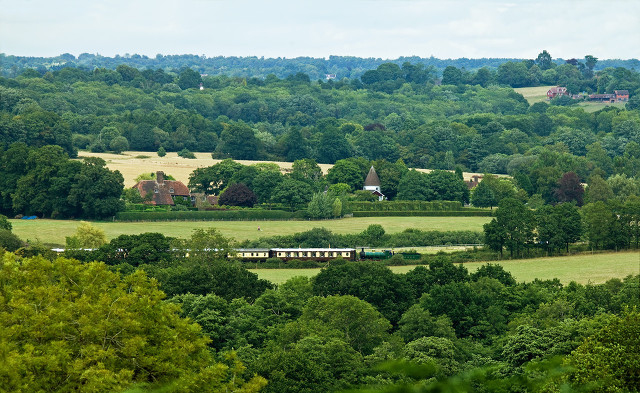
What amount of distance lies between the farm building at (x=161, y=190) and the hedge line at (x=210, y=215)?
706 cm

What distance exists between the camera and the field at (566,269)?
6588 cm

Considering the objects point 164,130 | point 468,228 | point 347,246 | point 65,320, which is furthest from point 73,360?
point 164,130

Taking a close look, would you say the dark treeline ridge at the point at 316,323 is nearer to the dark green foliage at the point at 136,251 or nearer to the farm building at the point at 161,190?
the dark green foliage at the point at 136,251

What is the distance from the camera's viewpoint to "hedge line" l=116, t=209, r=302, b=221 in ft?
297

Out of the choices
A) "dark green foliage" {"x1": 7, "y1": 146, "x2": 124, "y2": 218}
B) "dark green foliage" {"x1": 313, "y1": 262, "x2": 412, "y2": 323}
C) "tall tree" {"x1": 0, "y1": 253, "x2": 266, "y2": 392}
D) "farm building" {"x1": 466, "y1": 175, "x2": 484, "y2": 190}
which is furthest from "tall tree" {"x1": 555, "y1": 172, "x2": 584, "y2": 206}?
"tall tree" {"x1": 0, "y1": 253, "x2": 266, "y2": 392}

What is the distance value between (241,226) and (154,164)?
38.9 m

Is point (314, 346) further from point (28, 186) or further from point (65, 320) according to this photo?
point (28, 186)

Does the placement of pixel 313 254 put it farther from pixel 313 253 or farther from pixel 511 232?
pixel 511 232

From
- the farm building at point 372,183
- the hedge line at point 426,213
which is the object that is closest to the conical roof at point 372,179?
the farm building at point 372,183

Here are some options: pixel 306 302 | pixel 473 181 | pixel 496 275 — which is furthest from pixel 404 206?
pixel 306 302

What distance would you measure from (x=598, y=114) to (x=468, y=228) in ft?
335

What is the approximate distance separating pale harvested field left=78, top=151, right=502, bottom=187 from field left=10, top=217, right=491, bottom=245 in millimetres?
19865

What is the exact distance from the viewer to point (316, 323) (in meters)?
44.1

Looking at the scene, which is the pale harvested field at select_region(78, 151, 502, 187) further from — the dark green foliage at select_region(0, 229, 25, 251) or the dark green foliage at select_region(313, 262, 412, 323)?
the dark green foliage at select_region(313, 262, 412, 323)
